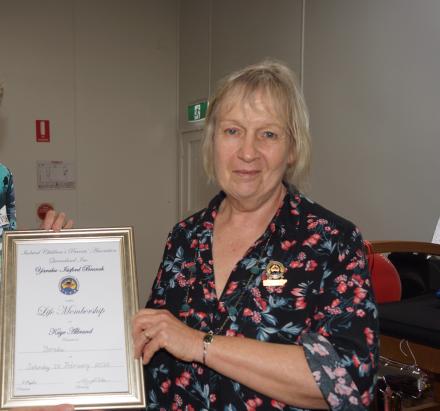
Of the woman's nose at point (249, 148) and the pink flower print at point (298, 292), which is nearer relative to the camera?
the pink flower print at point (298, 292)

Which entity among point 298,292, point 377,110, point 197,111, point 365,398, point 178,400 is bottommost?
point 178,400

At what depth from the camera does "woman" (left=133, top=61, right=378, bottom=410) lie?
4.24 feet

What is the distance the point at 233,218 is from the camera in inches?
67.5

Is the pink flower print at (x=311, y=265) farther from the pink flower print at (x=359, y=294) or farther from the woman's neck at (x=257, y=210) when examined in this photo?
the woman's neck at (x=257, y=210)

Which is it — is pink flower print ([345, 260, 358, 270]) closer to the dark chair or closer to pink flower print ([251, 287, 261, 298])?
pink flower print ([251, 287, 261, 298])

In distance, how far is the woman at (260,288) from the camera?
1.29m

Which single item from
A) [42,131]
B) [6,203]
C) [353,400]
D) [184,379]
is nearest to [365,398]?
[353,400]

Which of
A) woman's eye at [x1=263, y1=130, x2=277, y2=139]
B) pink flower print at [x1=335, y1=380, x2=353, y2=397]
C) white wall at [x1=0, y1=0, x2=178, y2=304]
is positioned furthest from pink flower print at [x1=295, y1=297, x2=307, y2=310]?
white wall at [x1=0, y1=0, x2=178, y2=304]

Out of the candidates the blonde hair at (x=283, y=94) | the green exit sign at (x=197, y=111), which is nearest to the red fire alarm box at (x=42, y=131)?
the green exit sign at (x=197, y=111)

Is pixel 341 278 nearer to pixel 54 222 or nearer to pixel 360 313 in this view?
pixel 360 313

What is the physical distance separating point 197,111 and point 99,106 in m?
1.02

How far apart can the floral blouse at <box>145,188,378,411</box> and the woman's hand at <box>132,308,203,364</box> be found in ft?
0.39

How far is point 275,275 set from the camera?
144cm

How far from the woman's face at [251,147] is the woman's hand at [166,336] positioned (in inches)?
17.8
